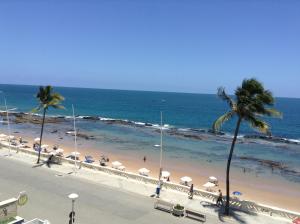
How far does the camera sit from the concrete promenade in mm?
20219

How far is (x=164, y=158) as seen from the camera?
46656 millimetres

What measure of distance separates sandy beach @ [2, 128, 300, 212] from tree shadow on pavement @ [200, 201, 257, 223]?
845 cm

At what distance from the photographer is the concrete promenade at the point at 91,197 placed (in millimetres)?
20219

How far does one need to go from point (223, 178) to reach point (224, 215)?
16.9 meters

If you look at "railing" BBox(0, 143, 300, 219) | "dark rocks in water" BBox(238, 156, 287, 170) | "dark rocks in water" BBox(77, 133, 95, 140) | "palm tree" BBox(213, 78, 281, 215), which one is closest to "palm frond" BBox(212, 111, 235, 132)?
"palm tree" BBox(213, 78, 281, 215)

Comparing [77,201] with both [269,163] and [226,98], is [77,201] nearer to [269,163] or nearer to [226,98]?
[226,98]

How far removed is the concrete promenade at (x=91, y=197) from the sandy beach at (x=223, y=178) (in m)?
9.22

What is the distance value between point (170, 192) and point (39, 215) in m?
10.1

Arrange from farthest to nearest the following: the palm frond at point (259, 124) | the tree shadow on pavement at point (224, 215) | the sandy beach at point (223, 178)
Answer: the sandy beach at point (223, 178), the tree shadow on pavement at point (224, 215), the palm frond at point (259, 124)

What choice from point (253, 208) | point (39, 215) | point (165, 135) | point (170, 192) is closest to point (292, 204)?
point (253, 208)

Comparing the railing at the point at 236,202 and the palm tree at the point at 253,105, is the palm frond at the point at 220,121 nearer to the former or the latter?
the palm tree at the point at 253,105

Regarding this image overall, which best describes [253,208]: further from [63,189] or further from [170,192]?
[63,189]

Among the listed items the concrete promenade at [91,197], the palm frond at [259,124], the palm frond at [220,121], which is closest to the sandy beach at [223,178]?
the concrete promenade at [91,197]

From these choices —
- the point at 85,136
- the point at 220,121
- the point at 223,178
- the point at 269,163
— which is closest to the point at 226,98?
the point at 220,121
